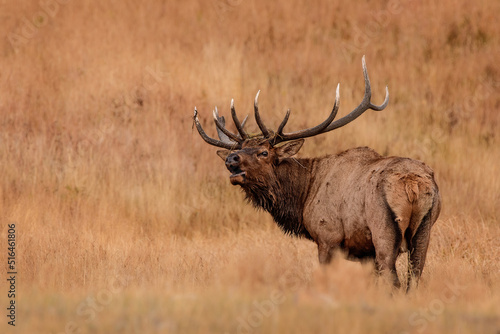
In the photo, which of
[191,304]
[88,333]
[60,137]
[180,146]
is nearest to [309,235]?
[191,304]

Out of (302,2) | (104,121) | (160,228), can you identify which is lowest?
(160,228)

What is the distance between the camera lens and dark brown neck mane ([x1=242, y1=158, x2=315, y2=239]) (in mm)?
8656

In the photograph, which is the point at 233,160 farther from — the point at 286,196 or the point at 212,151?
the point at 212,151

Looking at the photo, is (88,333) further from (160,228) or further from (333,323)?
(160,228)

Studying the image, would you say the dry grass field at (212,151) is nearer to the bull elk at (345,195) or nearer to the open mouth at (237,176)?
the bull elk at (345,195)

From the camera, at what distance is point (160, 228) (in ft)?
37.4

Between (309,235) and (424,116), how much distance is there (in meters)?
6.59

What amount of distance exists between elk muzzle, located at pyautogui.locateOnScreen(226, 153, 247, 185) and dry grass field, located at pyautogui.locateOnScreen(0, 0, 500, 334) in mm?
877

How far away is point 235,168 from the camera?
27.6 ft

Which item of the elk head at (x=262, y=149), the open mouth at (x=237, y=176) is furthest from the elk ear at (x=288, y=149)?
the open mouth at (x=237, y=176)

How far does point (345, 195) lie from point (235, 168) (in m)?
1.34

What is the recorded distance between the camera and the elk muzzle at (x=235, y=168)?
8305 mm

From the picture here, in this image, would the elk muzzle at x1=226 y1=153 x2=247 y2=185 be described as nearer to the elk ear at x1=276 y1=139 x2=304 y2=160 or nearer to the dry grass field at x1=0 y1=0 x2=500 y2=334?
the elk ear at x1=276 y1=139 x2=304 y2=160


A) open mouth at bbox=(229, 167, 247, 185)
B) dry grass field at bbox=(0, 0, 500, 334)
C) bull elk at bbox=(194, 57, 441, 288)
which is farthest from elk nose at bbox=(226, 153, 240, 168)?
dry grass field at bbox=(0, 0, 500, 334)
